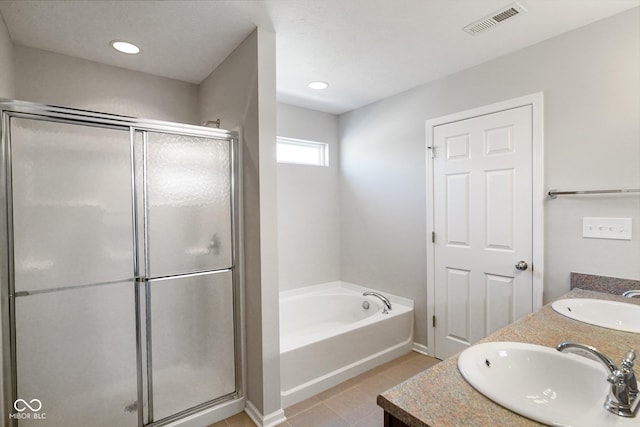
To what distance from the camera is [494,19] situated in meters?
1.84

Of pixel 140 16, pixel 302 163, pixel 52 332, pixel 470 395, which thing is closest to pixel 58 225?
pixel 52 332

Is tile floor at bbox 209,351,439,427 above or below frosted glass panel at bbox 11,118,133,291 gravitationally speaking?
below

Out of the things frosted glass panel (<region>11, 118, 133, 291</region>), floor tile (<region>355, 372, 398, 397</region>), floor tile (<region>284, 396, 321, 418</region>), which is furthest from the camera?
floor tile (<region>355, 372, 398, 397</region>)

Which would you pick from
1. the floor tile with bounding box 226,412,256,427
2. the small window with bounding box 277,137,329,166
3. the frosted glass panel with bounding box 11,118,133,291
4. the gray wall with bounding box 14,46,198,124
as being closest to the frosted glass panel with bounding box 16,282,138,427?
the frosted glass panel with bounding box 11,118,133,291

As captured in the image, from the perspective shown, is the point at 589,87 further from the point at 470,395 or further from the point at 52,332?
the point at 52,332

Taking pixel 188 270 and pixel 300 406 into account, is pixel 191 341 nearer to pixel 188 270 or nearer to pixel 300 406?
pixel 188 270

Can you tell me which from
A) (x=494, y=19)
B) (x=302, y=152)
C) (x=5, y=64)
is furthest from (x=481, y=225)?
(x=5, y=64)

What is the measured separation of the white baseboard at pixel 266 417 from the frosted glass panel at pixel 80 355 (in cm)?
68

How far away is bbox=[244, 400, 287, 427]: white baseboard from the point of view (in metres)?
1.95

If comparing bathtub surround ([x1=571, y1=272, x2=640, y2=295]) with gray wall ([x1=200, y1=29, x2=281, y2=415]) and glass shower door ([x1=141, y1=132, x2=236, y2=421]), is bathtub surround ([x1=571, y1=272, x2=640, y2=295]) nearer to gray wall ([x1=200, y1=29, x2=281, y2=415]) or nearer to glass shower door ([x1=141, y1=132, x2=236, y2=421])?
gray wall ([x1=200, y1=29, x2=281, y2=415])

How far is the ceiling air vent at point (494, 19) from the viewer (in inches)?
68.6

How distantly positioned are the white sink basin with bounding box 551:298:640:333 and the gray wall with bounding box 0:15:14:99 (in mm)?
3182

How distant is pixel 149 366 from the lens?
1.84 metres

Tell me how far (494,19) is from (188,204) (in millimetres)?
2167
